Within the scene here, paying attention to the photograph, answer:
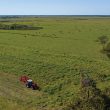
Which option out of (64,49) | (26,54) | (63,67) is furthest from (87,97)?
(64,49)

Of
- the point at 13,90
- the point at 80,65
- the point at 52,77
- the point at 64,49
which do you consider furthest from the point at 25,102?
the point at 64,49

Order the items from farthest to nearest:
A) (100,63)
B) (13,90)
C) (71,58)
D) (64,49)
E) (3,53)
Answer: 1. (64,49)
2. (3,53)
3. (71,58)
4. (100,63)
5. (13,90)

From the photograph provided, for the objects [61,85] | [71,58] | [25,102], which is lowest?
[25,102]

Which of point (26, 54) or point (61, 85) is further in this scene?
point (26, 54)

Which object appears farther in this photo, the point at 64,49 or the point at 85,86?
the point at 64,49

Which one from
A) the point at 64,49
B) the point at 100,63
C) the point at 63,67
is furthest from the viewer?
the point at 64,49

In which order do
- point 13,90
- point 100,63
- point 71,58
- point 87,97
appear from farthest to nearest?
A: point 71,58, point 100,63, point 13,90, point 87,97

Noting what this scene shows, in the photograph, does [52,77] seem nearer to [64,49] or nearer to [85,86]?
[85,86]

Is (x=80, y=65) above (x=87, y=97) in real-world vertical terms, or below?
above

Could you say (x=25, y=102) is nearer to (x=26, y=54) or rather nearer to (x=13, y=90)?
(x=13, y=90)
